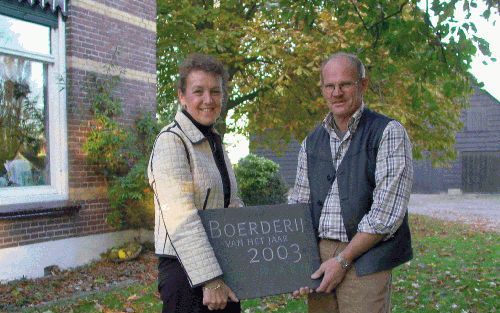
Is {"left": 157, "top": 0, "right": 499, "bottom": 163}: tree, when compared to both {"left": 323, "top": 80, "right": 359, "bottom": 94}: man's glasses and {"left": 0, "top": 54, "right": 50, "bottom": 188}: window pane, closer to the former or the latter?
{"left": 0, "top": 54, "right": 50, "bottom": 188}: window pane

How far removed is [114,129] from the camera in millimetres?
9602

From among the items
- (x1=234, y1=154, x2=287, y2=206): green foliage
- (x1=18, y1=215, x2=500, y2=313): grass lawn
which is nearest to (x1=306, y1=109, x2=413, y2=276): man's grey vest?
(x1=18, y1=215, x2=500, y2=313): grass lawn

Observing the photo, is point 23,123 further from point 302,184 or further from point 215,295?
point 215,295

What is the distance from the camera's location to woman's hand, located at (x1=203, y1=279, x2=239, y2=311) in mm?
2699

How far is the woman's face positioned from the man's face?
1.79ft

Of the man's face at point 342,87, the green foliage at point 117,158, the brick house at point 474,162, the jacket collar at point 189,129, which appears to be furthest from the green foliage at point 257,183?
the brick house at point 474,162

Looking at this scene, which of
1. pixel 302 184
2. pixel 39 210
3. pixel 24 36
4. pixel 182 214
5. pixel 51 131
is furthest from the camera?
pixel 51 131

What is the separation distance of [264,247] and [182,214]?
565mm

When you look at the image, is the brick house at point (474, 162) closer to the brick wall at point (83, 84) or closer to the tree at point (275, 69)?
the tree at point (275, 69)

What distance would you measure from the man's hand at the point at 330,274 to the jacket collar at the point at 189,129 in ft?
2.80

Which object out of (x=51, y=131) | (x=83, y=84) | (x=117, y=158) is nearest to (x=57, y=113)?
(x=51, y=131)

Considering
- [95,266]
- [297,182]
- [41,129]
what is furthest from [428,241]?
[297,182]

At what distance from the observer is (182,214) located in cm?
267

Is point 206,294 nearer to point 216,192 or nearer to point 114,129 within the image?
point 216,192
